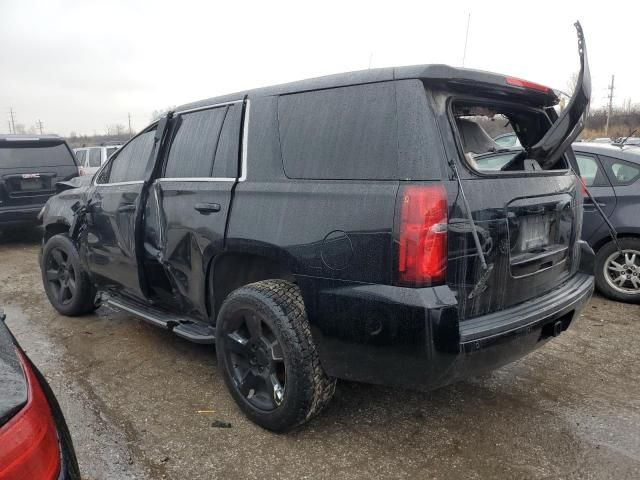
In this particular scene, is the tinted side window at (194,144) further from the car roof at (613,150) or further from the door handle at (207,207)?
the car roof at (613,150)

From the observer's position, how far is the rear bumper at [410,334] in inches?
84.4

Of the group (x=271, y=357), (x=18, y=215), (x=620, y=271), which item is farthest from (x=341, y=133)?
(x=18, y=215)

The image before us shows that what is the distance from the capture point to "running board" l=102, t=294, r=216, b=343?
3.21 m

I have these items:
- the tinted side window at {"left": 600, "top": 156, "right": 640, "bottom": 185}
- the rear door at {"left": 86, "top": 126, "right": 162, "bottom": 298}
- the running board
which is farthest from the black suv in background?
the tinted side window at {"left": 600, "top": 156, "right": 640, "bottom": 185}

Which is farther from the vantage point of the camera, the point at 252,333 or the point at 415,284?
the point at 252,333

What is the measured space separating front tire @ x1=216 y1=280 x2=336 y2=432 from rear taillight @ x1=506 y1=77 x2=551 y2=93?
1593 mm

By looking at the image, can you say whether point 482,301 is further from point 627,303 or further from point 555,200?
point 627,303

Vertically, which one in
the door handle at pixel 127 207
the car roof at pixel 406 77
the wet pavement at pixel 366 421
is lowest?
the wet pavement at pixel 366 421

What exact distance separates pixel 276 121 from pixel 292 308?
1053mm

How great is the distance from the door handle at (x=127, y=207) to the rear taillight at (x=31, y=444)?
7.82 feet

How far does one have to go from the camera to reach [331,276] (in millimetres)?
2371

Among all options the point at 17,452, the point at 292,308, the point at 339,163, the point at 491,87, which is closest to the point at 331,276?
the point at 292,308

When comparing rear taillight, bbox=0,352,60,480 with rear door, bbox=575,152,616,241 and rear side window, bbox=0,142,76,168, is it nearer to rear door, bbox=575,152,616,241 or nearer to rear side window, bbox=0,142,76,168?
rear door, bbox=575,152,616,241

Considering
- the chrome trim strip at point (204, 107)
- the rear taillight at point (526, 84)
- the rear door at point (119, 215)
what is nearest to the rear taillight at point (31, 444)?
the chrome trim strip at point (204, 107)
